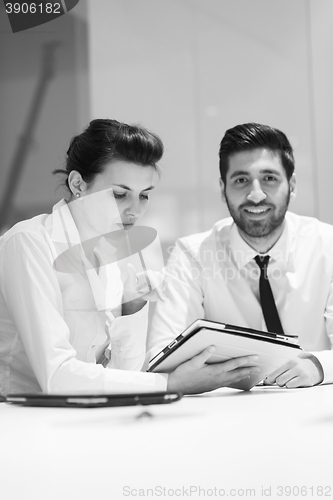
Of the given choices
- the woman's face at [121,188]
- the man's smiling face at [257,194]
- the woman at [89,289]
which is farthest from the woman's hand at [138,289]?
the man's smiling face at [257,194]

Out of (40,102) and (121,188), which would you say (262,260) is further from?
(40,102)

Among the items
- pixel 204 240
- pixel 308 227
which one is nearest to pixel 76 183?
pixel 204 240

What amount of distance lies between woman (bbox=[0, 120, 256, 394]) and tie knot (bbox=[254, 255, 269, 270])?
0.59 m

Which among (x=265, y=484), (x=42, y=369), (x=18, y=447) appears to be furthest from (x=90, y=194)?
(x=265, y=484)

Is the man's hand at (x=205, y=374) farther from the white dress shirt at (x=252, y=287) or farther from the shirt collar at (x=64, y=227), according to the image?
the white dress shirt at (x=252, y=287)

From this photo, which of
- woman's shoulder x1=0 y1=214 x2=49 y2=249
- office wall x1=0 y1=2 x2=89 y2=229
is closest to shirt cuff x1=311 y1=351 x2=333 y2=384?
woman's shoulder x1=0 y1=214 x2=49 y2=249

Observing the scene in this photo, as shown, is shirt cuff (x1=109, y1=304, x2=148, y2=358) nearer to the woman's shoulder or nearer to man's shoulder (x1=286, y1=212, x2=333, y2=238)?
the woman's shoulder

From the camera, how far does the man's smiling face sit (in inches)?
97.4

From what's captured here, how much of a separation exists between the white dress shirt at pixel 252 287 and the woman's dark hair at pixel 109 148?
594mm

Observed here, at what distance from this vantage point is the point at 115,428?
80cm

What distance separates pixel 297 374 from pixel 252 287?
0.80m

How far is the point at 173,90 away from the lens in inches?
109

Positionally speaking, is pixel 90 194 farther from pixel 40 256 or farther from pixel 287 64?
pixel 287 64

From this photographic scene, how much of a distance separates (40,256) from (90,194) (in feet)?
1.48
